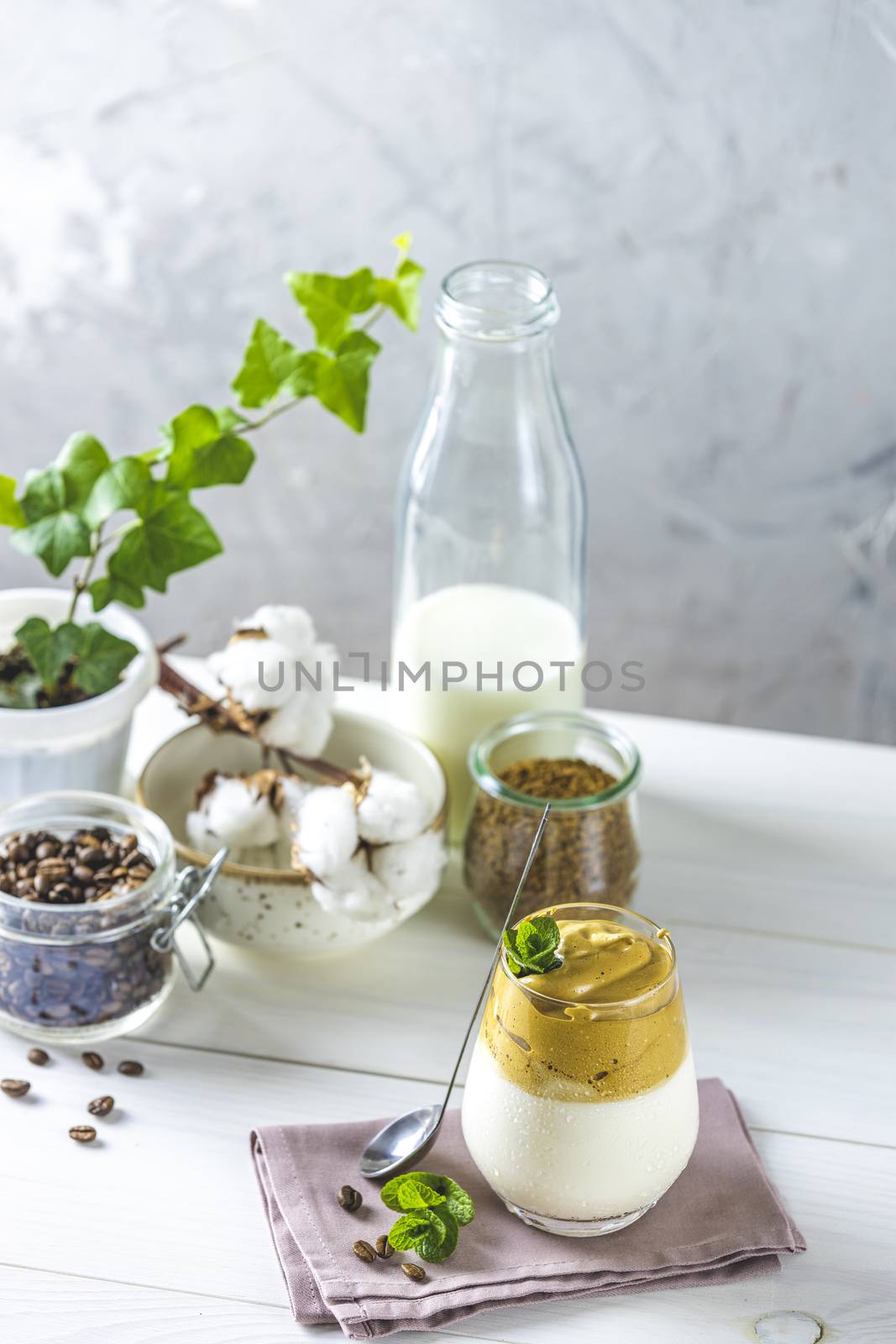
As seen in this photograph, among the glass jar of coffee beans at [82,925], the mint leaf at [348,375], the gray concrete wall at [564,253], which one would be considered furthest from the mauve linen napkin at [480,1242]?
the gray concrete wall at [564,253]

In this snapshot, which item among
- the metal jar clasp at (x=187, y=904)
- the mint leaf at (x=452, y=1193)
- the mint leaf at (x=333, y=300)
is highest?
the mint leaf at (x=333, y=300)

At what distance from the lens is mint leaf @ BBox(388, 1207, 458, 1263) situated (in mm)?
824

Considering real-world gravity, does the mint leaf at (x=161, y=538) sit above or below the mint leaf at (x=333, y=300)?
below

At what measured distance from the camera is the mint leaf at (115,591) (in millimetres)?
1080

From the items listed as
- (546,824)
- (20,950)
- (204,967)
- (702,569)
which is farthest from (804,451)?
Result: (20,950)

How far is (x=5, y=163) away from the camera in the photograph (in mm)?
1844

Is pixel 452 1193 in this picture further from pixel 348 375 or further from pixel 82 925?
pixel 348 375

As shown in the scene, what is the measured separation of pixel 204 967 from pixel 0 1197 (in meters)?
0.25

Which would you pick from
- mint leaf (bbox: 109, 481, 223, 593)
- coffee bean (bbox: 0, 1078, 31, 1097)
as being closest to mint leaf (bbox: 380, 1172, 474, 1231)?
coffee bean (bbox: 0, 1078, 31, 1097)

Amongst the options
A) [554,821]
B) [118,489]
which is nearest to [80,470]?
[118,489]

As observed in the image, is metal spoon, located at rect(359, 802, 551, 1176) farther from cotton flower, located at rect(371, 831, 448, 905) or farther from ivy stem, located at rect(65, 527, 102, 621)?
ivy stem, located at rect(65, 527, 102, 621)

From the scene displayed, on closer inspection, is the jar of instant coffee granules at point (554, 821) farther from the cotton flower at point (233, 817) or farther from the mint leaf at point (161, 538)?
the mint leaf at point (161, 538)

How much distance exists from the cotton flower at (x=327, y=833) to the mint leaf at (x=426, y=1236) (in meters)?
0.25

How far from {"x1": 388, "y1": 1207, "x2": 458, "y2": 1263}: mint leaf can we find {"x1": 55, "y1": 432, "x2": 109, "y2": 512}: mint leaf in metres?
0.57
